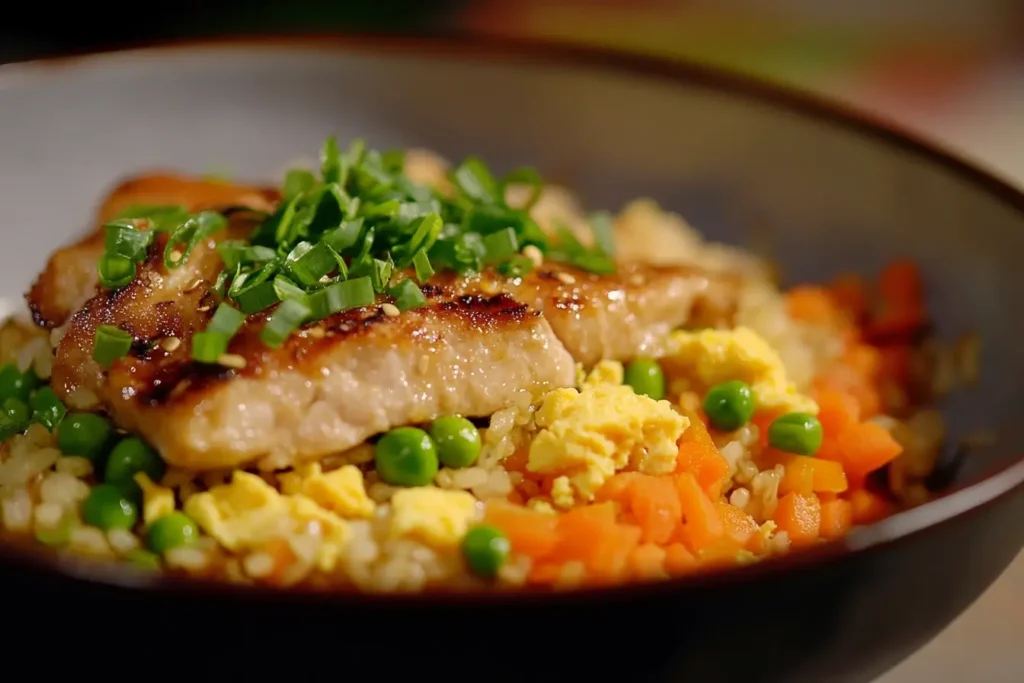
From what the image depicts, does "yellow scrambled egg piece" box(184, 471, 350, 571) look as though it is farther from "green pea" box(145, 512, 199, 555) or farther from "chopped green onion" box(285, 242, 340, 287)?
"chopped green onion" box(285, 242, 340, 287)

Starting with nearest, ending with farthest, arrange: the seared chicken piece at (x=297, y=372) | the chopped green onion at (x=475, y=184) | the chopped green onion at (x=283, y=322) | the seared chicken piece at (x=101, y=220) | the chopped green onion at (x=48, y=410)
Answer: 1. the seared chicken piece at (x=297, y=372)
2. the chopped green onion at (x=283, y=322)
3. the chopped green onion at (x=48, y=410)
4. the seared chicken piece at (x=101, y=220)
5. the chopped green onion at (x=475, y=184)

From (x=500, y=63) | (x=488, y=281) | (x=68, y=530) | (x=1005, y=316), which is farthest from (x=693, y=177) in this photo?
(x=68, y=530)

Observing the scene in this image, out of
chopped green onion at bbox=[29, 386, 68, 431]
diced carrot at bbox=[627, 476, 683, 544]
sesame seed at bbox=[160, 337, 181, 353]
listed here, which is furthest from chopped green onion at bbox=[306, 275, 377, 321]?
diced carrot at bbox=[627, 476, 683, 544]

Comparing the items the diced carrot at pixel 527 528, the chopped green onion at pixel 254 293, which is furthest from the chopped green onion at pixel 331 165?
the diced carrot at pixel 527 528

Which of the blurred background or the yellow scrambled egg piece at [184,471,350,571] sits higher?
the blurred background

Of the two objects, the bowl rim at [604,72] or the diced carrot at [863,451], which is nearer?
the bowl rim at [604,72]

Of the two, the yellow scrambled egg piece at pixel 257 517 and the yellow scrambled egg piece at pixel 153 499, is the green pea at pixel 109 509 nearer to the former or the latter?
the yellow scrambled egg piece at pixel 153 499
